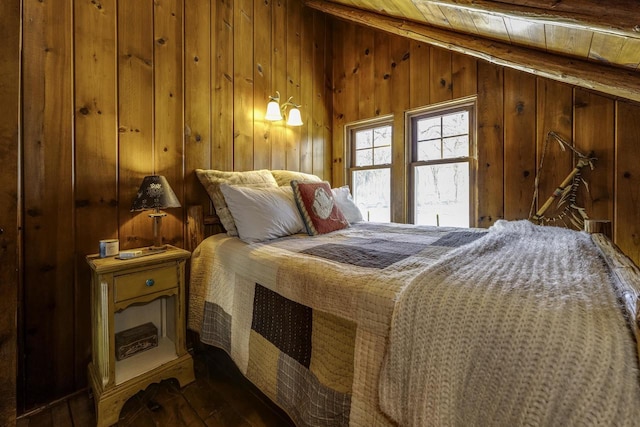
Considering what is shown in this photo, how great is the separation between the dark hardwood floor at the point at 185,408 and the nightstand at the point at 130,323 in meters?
0.09

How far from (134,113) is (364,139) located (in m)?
2.13

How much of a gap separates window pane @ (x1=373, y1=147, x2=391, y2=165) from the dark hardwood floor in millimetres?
2265

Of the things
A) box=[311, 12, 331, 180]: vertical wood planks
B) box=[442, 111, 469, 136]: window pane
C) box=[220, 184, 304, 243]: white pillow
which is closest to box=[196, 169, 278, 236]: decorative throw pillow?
box=[220, 184, 304, 243]: white pillow

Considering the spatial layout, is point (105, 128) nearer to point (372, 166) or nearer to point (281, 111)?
point (281, 111)

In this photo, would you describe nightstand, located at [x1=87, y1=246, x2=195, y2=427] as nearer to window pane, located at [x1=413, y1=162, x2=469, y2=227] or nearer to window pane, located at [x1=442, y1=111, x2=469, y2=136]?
window pane, located at [x1=413, y1=162, x2=469, y2=227]

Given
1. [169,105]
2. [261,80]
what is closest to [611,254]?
[169,105]

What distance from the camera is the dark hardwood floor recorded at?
1.27 m

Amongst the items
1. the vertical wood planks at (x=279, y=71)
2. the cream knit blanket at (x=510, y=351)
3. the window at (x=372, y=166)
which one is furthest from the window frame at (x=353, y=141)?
the cream knit blanket at (x=510, y=351)

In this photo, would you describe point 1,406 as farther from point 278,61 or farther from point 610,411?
point 278,61

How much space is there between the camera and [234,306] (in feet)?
4.57

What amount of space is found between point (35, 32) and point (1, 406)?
5.19 feet

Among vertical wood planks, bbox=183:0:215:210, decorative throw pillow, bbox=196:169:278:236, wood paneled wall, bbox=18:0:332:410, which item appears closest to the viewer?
wood paneled wall, bbox=18:0:332:410

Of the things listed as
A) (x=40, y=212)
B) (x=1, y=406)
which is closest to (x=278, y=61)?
(x=40, y=212)

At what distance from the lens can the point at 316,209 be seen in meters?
1.87
